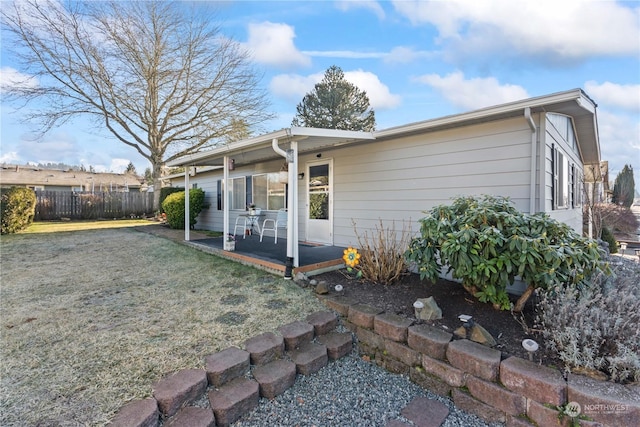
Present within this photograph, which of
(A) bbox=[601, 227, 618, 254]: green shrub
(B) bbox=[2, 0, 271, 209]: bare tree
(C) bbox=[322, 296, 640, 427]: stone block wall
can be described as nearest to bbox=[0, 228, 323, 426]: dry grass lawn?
(C) bbox=[322, 296, 640, 427]: stone block wall

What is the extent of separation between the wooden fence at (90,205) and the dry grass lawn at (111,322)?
10.2 m

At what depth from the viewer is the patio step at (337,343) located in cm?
286

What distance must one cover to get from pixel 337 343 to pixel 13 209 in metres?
11.4

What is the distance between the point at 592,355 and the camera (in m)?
2.05

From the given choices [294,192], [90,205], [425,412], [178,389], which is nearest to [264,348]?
[178,389]

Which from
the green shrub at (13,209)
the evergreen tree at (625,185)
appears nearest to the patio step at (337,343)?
the green shrub at (13,209)

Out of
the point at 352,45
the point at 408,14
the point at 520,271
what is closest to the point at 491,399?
the point at 520,271

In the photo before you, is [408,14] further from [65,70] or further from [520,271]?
[65,70]

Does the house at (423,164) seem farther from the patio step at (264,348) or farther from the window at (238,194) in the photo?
the patio step at (264,348)

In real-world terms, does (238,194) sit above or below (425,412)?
above

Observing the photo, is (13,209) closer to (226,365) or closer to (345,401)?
(226,365)

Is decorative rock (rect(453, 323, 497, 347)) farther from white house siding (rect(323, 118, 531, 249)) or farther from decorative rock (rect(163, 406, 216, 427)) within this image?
decorative rock (rect(163, 406, 216, 427))

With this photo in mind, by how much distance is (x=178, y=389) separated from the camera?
79.6 inches

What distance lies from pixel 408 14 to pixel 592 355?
737cm
